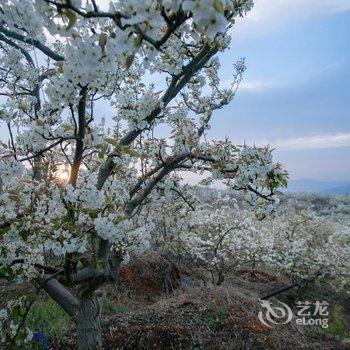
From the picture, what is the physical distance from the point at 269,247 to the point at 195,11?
39.4ft

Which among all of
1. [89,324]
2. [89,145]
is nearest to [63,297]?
[89,324]

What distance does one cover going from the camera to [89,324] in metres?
5.66

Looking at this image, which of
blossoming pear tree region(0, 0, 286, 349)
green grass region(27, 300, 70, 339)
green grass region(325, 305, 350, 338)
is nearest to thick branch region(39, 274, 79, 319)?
blossoming pear tree region(0, 0, 286, 349)

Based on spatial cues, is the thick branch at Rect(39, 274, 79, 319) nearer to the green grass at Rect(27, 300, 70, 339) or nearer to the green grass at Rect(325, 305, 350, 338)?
the green grass at Rect(27, 300, 70, 339)

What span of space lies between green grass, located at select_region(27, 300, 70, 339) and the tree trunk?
1.76m

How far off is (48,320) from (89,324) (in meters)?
2.74

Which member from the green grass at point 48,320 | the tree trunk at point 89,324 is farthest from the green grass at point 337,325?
the tree trunk at point 89,324

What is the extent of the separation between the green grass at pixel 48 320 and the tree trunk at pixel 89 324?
69.5 inches

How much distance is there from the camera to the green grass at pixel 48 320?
7.43 metres

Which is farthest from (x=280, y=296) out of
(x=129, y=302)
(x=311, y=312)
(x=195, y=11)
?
(x=195, y=11)

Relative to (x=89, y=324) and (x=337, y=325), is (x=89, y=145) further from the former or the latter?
(x=337, y=325)

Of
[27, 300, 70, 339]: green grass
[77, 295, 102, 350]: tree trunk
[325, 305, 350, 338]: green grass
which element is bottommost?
[325, 305, 350, 338]: green grass

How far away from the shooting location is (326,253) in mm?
12742

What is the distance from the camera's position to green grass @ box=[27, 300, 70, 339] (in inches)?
292
